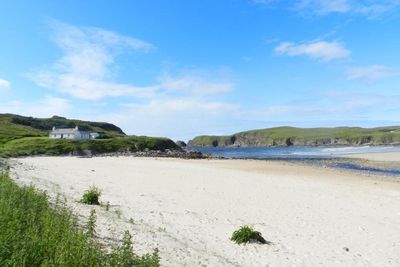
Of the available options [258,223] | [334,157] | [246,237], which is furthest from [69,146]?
[246,237]

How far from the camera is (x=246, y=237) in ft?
44.3

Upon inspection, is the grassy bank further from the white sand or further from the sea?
the white sand

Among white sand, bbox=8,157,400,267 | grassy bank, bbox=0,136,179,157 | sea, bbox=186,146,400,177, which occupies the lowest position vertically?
white sand, bbox=8,157,400,267

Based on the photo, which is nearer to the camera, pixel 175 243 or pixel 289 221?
pixel 175 243

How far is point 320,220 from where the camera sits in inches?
713

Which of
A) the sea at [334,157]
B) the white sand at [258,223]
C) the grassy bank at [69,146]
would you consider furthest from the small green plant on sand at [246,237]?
the grassy bank at [69,146]

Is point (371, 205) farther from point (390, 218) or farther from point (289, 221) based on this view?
point (289, 221)

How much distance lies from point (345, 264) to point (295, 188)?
18490mm

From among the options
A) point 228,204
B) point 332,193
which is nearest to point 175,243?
point 228,204

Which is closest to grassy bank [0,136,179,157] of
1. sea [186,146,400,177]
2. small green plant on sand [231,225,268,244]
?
sea [186,146,400,177]

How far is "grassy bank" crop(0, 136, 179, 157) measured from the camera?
262ft

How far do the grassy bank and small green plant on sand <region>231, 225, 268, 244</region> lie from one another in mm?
61634

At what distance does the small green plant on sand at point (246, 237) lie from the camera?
13484mm

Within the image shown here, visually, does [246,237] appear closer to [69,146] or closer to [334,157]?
[334,157]
